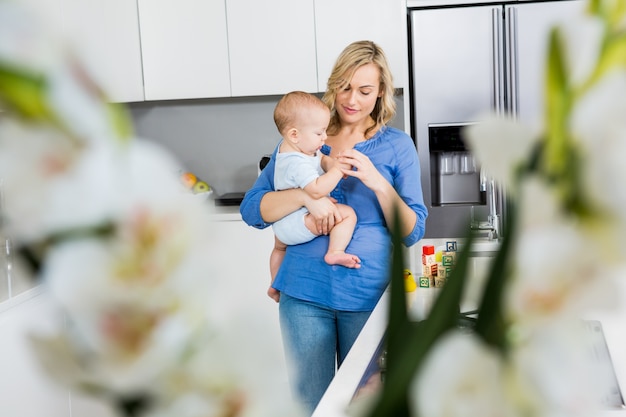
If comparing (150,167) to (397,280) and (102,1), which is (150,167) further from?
(102,1)

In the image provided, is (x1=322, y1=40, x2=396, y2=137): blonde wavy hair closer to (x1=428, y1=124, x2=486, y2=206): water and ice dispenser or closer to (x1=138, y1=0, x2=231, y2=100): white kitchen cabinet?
(x1=428, y1=124, x2=486, y2=206): water and ice dispenser

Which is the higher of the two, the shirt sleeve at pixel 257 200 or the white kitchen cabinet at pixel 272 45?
the white kitchen cabinet at pixel 272 45

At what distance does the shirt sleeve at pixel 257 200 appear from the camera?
248 cm

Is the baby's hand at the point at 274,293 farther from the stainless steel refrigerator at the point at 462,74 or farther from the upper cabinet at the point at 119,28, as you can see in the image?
the stainless steel refrigerator at the point at 462,74

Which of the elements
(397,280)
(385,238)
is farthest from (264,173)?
(397,280)

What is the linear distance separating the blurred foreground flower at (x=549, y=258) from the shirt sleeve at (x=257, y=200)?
2.29 meters

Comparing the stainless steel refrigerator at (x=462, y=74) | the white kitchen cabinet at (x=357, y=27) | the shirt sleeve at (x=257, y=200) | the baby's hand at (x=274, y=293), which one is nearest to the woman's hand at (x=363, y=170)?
the shirt sleeve at (x=257, y=200)

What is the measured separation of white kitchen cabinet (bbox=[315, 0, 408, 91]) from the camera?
406 centimetres

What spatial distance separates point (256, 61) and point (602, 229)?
13.4 feet

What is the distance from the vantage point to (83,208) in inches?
6.3

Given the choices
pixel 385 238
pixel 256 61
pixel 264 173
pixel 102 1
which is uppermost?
pixel 102 1

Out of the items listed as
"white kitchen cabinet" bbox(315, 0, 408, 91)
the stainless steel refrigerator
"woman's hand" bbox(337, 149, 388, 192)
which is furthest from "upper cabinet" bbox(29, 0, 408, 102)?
"woman's hand" bbox(337, 149, 388, 192)

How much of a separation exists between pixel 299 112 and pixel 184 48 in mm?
2029

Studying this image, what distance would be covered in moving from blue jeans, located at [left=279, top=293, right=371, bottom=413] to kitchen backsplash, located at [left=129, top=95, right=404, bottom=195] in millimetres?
2242
